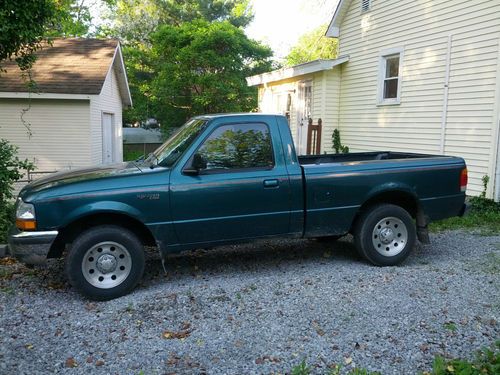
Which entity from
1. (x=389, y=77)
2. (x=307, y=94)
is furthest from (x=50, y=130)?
(x=389, y=77)

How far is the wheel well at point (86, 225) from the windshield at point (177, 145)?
2.40 ft

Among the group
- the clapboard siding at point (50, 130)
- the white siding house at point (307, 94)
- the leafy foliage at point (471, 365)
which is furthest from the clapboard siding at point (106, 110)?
the leafy foliage at point (471, 365)

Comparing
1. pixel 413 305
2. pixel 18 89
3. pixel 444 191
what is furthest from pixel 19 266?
pixel 18 89

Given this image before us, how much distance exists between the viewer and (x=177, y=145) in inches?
→ 214

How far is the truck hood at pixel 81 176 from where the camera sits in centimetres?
480

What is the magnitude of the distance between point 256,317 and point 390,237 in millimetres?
2285

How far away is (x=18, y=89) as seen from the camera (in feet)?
47.7

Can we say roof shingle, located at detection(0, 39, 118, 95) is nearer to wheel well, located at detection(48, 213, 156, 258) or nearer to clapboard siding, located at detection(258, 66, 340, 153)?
clapboard siding, located at detection(258, 66, 340, 153)

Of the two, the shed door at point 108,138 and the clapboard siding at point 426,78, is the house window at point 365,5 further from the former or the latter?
the shed door at point 108,138

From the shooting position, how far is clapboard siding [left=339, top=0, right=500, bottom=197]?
917 cm

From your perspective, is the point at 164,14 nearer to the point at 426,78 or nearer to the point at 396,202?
the point at 426,78

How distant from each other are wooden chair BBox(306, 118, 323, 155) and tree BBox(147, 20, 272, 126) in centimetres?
1025

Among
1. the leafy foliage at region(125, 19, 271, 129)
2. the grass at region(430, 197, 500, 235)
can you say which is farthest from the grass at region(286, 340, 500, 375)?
the leafy foliage at region(125, 19, 271, 129)

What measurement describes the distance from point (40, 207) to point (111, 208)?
2.21 ft
